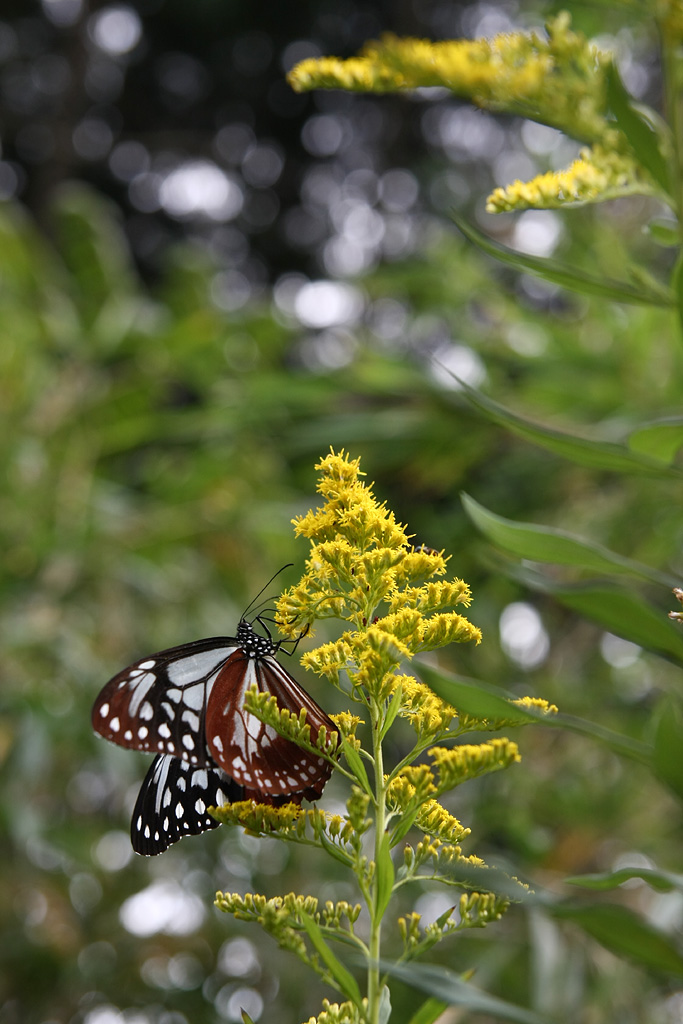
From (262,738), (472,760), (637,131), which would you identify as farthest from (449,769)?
(637,131)

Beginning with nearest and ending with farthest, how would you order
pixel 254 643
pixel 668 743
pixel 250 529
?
pixel 668 743 → pixel 254 643 → pixel 250 529

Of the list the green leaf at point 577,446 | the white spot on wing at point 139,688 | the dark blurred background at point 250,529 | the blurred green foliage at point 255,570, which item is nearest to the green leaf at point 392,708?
the green leaf at point 577,446

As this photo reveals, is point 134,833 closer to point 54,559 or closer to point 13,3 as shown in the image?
point 54,559

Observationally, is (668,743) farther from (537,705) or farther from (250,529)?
(250,529)

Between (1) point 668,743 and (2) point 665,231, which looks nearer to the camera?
(1) point 668,743

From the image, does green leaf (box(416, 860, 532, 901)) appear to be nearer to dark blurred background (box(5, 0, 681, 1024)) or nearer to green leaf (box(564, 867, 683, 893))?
green leaf (box(564, 867, 683, 893))

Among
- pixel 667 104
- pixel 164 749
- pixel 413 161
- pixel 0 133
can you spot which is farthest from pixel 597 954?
pixel 0 133

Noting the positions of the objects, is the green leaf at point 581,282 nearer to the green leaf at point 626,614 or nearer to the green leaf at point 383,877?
the green leaf at point 626,614
